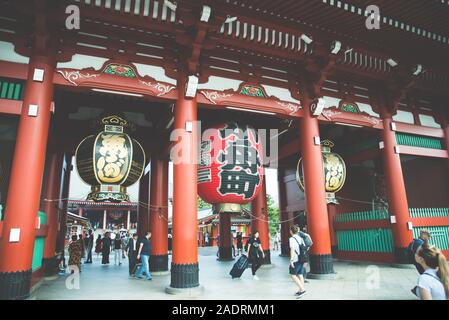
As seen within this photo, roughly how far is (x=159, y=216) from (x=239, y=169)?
464 cm

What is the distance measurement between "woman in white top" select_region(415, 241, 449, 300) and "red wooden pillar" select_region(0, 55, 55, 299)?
6.32 meters

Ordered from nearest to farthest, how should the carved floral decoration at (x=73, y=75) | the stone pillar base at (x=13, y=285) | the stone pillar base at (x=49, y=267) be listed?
the stone pillar base at (x=13, y=285)
the carved floral decoration at (x=73, y=75)
the stone pillar base at (x=49, y=267)

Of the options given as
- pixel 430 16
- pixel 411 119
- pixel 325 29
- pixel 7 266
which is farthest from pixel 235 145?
pixel 411 119

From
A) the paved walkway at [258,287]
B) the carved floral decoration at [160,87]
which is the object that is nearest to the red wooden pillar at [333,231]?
the paved walkway at [258,287]

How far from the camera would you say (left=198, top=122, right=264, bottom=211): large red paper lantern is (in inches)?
284

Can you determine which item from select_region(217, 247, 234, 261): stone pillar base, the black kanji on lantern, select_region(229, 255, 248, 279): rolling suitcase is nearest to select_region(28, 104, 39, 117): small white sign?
the black kanji on lantern

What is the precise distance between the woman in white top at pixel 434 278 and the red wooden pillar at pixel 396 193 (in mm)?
7176

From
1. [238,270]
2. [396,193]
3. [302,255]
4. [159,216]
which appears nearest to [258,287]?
[238,270]

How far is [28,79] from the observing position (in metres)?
6.30

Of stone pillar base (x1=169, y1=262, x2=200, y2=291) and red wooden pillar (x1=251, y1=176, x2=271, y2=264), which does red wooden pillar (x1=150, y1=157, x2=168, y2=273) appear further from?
stone pillar base (x1=169, y1=262, x2=200, y2=291)

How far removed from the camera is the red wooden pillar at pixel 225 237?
594 inches

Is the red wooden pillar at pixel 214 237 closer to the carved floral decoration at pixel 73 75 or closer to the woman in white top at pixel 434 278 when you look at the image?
the carved floral decoration at pixel 73 75

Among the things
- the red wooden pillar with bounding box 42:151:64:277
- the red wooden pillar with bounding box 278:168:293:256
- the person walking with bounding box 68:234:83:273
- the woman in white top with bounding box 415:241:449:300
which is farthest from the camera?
the red wooden pillar with bounding box 278:168:293:256

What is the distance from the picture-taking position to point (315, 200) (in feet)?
27.6
